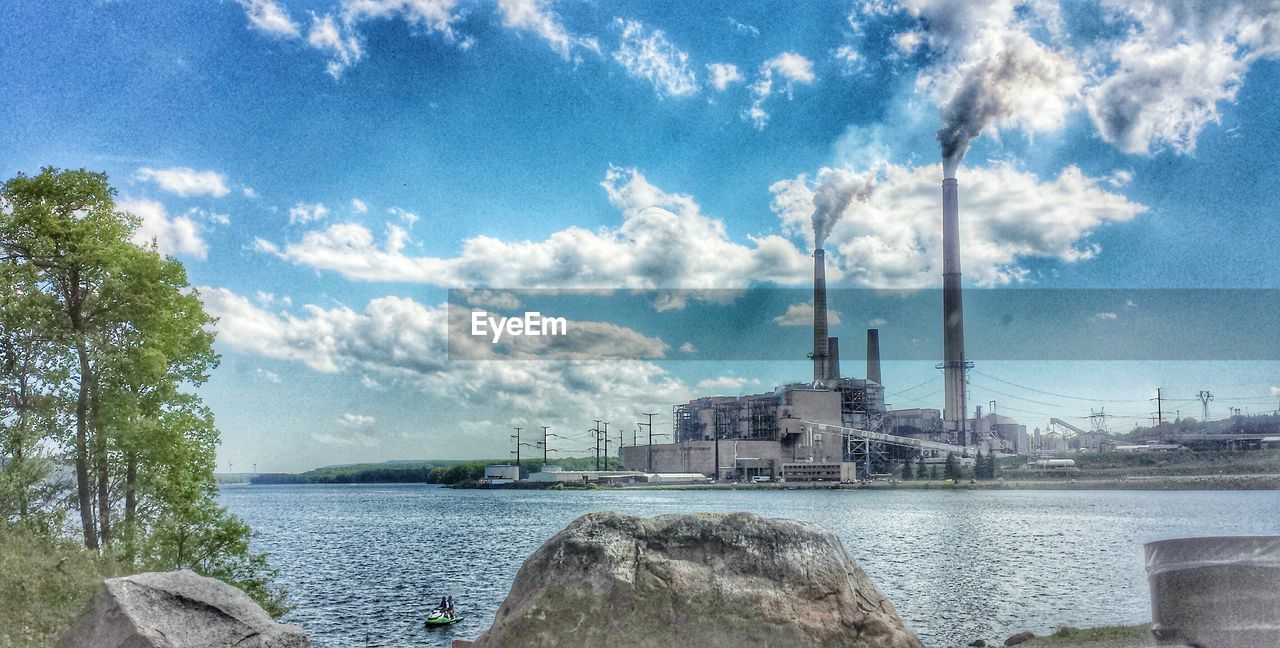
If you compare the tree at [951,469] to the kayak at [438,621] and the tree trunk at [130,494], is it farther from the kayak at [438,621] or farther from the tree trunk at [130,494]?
the tree trunk at [130,494]

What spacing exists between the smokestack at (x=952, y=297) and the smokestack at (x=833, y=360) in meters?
25.2

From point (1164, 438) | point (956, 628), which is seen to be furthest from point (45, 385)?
point (1164, 438)

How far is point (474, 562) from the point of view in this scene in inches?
1907

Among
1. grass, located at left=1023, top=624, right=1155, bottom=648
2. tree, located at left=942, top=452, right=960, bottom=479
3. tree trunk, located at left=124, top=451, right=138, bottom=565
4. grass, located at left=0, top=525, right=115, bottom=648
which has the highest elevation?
tree trunk, located at left=124, top=451, right=138, bottom=565

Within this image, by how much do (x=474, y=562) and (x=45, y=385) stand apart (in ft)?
103

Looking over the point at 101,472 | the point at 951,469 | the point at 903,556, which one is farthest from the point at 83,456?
the point at 951,469

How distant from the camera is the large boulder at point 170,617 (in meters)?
12.6

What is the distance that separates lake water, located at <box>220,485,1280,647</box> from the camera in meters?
28.7

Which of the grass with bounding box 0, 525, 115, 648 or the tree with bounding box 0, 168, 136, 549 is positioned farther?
the tree with bounding box 0, 168, 136, 549

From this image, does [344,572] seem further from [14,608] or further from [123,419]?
[14,608]

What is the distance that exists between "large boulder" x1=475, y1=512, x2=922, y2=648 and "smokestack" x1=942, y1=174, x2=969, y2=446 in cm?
11272

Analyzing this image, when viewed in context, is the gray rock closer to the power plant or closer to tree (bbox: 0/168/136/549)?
tree (bbox: 0/168/136/549)

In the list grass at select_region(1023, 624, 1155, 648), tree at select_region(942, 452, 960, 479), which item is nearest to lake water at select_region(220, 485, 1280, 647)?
grass at select_region(1023, 624, 1155, 648)

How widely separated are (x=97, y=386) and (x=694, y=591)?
1466cm
